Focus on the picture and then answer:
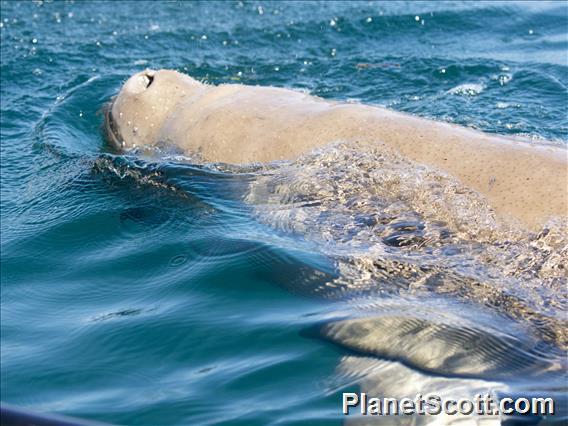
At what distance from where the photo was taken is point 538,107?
8.17 m

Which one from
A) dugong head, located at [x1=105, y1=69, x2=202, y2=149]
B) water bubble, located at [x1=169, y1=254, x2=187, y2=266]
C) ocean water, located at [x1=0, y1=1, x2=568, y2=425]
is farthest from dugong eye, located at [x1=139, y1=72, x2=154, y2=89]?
water bubble, located at [x1=169, y1=254, x2=187, y2=266]

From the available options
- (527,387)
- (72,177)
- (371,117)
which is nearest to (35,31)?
(72,177)

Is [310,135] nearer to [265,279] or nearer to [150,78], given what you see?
[265,279]

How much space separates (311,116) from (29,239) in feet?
6.92

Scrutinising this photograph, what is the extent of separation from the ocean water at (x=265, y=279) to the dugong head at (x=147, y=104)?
0.24 meters

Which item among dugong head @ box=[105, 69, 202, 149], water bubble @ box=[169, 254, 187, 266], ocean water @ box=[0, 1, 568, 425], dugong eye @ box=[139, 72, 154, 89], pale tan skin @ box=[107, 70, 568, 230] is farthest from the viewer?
dugong eye @ box=[139, 72, 154, 89]

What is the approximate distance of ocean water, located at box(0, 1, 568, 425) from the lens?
4.23 metres

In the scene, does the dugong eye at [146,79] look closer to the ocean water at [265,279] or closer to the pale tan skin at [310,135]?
the pale tan skin at [310,135]

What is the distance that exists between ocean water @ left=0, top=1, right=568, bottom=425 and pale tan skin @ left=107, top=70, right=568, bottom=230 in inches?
4.4

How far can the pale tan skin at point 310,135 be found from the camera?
4941mm

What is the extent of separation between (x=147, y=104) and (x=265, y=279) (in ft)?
8.21

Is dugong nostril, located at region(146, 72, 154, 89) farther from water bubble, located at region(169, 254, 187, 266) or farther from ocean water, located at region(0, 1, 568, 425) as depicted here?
water bubble, located at region(169, 254, 187, 266)

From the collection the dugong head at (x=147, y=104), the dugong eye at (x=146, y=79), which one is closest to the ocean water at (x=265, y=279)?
the dugong head at (x=147, y=104)

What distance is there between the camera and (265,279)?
17.2 ft
